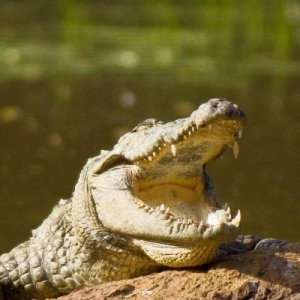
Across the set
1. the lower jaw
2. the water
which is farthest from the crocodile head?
the water

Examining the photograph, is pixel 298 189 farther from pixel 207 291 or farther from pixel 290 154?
pixel 207 291

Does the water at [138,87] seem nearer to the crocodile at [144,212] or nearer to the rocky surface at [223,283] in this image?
the crocodile at [144,212]

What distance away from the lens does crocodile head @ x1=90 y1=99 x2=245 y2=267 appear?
530 cm

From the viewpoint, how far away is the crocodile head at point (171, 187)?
5297 millimetres

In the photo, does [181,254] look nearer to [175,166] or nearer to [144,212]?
[144,212]

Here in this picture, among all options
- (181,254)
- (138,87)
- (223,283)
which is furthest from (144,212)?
(138,87)

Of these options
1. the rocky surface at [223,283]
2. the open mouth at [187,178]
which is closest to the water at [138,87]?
the open mouth at [187,178]

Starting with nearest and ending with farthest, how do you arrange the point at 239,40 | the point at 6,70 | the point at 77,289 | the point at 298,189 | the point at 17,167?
the point at 77,289, the point at 298,189, the point at 17,167, the point at 6,70, the point at 239,40

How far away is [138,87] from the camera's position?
1670 cm

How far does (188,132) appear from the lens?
5.38 metres

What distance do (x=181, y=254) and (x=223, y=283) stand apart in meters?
0.23

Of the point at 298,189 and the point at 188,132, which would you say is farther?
A: the point at 298,189

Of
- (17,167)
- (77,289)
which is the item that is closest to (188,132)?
(77,289)

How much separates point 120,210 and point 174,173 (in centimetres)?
30
